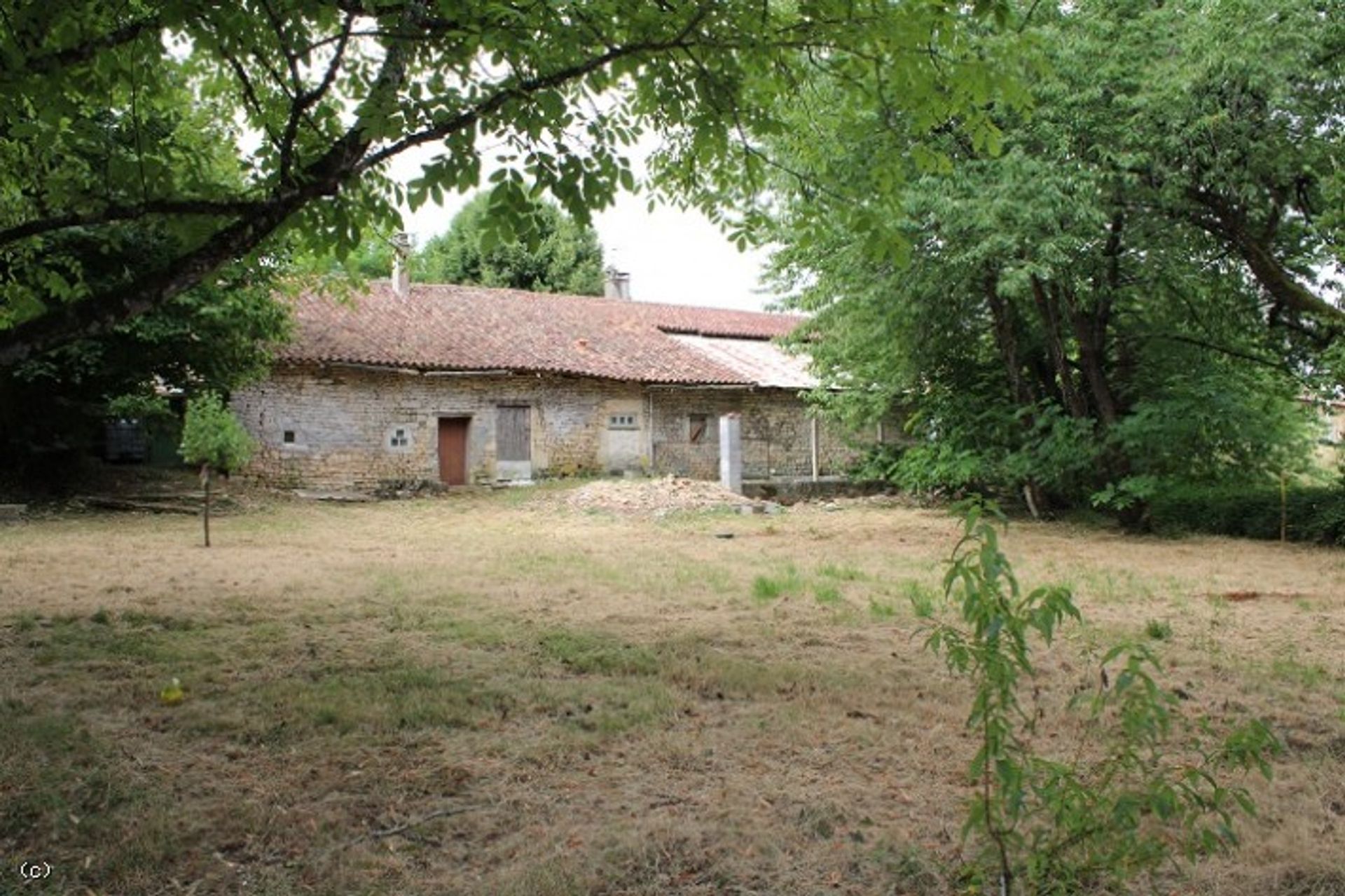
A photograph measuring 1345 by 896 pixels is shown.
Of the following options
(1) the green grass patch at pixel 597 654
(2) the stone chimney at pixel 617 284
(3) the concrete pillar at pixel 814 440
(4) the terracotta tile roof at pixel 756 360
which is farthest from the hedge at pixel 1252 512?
(2) the stone chimney at pixel 617 284

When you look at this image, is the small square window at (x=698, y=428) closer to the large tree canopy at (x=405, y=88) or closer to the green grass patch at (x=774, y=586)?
the green grass patch at (x=774, y=586)

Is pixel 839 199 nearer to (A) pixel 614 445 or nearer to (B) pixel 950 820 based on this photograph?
(B) pixel 950 820

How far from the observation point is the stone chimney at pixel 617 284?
3253cm

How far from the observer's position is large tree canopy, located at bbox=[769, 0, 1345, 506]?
11055mm

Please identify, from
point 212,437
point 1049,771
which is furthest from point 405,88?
point 212,437

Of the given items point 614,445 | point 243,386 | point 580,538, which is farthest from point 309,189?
point 614,445

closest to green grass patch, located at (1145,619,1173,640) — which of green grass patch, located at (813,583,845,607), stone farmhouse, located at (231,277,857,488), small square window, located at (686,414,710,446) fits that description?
green grass patch, located at (813,583,845,607)

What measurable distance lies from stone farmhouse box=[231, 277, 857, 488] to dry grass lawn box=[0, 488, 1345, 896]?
11.5 meters

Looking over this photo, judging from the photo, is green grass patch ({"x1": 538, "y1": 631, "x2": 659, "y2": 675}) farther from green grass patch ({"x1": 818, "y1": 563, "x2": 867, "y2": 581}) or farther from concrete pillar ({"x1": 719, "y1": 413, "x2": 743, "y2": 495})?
concrete pillar ({"x1": 719, "y1": 413, "x2": 743, "y2": 495})

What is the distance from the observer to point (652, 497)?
18.0 meters

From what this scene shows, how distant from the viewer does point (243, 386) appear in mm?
19078

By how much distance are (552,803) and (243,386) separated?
58.8 ft

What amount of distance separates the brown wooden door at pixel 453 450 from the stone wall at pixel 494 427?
0.54 ft

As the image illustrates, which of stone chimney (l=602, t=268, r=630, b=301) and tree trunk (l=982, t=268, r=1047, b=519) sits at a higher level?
stone chimney (l=602, t=268, r=630, b=301)
